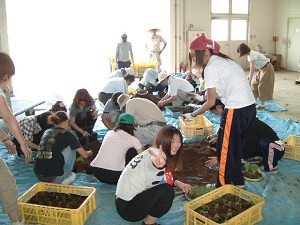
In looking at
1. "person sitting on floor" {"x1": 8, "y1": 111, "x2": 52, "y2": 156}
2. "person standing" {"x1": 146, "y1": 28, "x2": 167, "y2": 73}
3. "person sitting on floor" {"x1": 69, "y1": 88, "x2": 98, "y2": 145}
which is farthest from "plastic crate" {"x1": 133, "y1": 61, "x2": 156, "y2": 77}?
"person sitting on floor" {"x1": 8, "y1": 111, "x2": 52, "y2": 156}

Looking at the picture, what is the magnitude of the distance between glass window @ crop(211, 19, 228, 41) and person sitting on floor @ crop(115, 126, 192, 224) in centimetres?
974

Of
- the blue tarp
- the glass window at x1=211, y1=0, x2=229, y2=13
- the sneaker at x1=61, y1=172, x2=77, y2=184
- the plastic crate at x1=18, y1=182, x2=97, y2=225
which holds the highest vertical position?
the glass window at x1=211, y1=0, x2=229, y2=13

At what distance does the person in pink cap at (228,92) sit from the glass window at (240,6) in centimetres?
967

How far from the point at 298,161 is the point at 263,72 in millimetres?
2737

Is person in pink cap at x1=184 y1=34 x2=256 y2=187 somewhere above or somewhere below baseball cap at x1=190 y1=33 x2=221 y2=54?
below

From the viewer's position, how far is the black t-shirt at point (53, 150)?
285cm

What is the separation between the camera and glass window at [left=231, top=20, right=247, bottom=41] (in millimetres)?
11625

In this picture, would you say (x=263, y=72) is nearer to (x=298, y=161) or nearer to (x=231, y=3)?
(x=298, y=161)

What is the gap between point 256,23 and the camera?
11.9 meters

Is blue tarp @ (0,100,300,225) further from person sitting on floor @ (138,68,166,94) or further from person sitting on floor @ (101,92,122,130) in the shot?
person sitting on floor @ (138,68,166,94)

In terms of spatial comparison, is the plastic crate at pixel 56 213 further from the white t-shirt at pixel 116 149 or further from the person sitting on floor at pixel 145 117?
the person sitting on floor at pixel 145 117

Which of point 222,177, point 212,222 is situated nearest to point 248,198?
point 222,177

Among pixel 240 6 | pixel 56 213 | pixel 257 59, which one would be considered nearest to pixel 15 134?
pixel 56 213

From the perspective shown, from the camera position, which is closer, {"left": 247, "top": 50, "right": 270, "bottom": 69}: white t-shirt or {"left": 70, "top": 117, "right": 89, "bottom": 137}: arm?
{"left": 70, "top": 117, "right": 89, "bottom": 137}: arm
